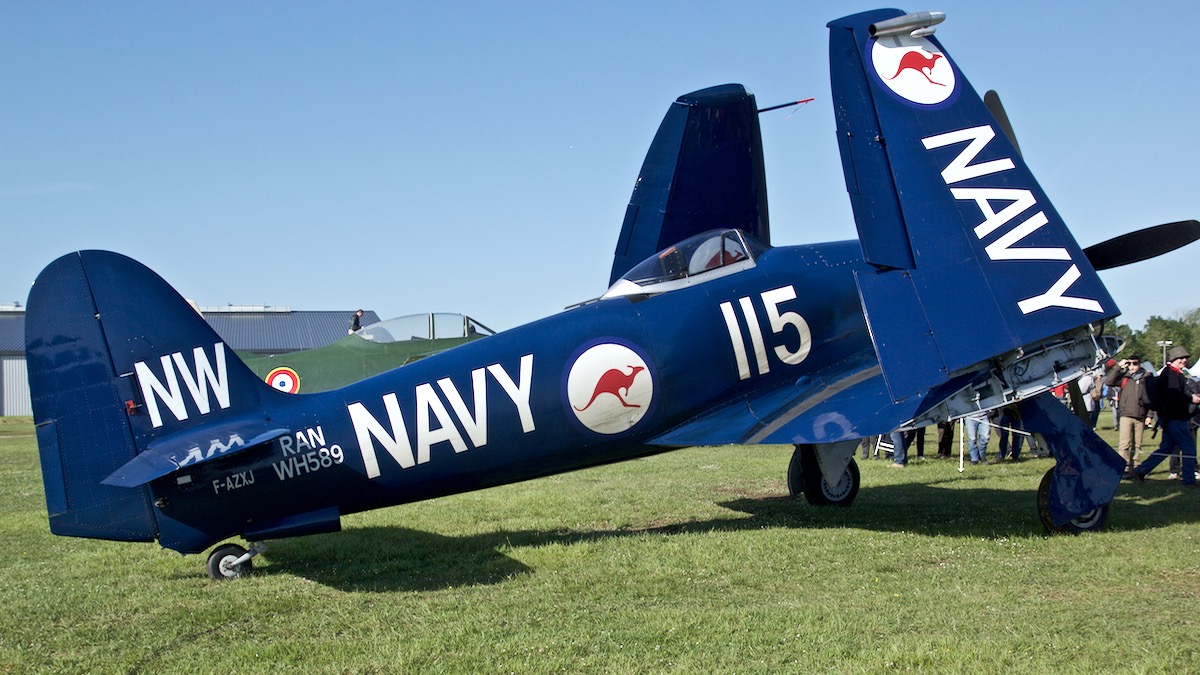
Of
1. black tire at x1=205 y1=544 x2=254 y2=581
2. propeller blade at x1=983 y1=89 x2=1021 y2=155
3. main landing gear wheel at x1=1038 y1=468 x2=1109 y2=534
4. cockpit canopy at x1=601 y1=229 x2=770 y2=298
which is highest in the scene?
propeller blade at x1=983 y1=89 x2=1021 y2=155

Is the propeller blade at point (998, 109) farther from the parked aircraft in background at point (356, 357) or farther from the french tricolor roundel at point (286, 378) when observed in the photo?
the french tricolor roundel at point (286, 378)

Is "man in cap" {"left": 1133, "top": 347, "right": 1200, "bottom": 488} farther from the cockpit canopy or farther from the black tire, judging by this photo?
the black tire

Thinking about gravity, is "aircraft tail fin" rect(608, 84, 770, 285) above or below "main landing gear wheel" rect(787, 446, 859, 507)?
above

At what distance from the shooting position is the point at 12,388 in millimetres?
56938

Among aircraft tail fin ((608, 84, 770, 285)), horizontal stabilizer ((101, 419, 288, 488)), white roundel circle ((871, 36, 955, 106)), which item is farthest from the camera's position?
aircraft tail fin ((608, 84, 770, 285))

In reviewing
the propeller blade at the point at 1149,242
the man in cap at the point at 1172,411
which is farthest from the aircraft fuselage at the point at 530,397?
the man in cap at the point at 1172,411

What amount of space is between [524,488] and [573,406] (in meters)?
4.95

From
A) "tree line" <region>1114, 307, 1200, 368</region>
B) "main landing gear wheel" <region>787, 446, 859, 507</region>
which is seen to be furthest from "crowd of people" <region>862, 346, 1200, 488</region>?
"tree line" <region>1114, 307, 1200, 368</region>

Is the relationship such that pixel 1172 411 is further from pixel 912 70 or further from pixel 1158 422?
pixel 912 70

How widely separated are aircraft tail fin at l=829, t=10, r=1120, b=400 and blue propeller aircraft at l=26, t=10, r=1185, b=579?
17 millimetres

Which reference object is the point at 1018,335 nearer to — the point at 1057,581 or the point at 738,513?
the point at 1057,581

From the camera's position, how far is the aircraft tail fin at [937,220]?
25.0 feet

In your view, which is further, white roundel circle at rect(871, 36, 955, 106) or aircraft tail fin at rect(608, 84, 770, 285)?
aircraft tail fin at rect(608, 84, 770, 285)

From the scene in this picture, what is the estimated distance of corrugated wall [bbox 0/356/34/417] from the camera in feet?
186
